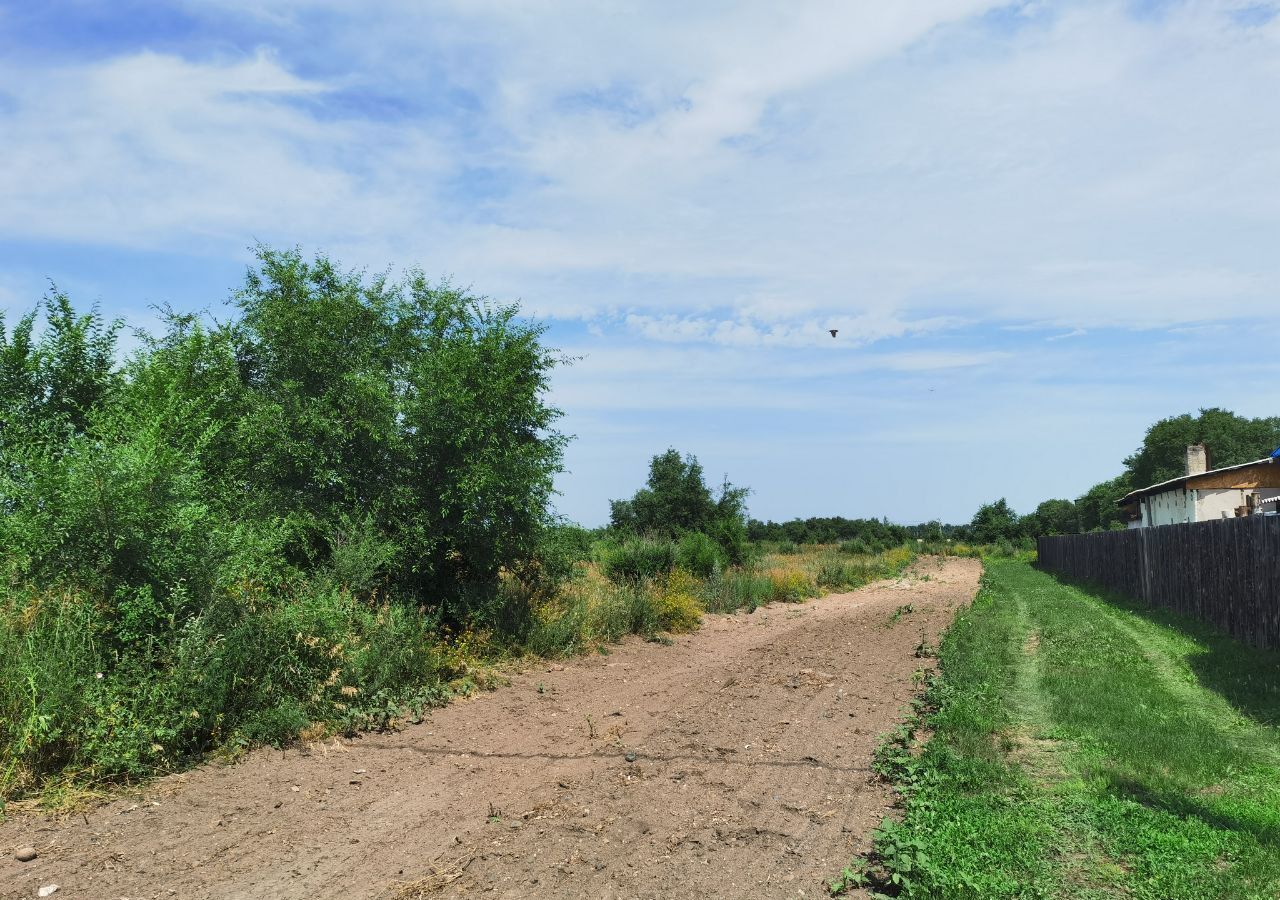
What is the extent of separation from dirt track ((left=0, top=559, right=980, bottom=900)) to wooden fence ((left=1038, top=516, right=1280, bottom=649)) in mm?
5556

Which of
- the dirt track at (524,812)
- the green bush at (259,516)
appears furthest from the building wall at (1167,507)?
the dirt track at (524,812)

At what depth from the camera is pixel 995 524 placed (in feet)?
263

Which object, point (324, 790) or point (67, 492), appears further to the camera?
point (67, 492)

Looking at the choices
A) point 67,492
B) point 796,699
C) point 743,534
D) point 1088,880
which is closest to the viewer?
point 1088,880

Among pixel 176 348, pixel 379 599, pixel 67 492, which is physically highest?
pixel 176 348

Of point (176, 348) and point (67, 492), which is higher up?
point (176, 348)

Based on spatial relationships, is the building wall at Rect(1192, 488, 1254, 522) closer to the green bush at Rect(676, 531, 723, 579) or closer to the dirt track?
the green bush at Rect(676, 531, 723, 579)

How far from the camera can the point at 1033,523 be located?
287ft

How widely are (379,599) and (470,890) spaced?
741 centimetres

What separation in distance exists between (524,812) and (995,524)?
8146 cm

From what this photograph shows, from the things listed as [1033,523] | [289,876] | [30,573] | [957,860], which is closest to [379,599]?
[30,573]

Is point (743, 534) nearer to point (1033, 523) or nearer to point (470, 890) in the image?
point (470, 890)

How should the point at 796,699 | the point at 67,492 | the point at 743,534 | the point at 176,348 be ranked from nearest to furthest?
the point at 67,492, the point at 796,699, the point at 176,348, the point at 743,534

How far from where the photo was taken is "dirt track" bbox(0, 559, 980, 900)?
16.0ft
